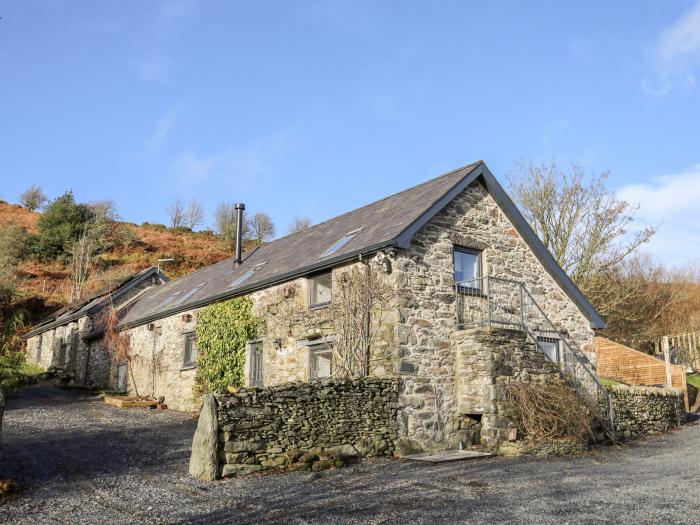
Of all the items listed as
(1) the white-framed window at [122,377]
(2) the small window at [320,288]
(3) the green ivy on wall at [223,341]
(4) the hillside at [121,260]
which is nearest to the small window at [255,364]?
(3) the green ivy on wall at [223,341]

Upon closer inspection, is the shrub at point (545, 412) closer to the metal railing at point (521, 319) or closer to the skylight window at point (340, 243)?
the metal railing at point (521, 319)

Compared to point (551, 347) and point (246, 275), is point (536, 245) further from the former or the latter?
point (246, 275)

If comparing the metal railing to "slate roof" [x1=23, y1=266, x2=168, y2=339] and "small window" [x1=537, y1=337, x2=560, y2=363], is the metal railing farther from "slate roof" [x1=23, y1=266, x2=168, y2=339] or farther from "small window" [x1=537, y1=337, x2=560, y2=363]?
"slate roof" [x1=23, y1=266, x2=168, y2=339]

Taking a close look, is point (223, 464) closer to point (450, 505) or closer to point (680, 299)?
point (450, 505)

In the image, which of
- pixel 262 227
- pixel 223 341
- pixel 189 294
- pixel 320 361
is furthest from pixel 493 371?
pixel 262 227

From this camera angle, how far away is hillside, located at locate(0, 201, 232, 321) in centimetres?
4081

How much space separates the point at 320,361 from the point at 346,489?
5.49m

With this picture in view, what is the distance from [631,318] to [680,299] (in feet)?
16.0

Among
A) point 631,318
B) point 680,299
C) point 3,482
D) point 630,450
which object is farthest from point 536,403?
point 680,299

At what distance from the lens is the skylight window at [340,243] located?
49.7 feet

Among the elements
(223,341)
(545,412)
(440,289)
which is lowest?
(545,412)

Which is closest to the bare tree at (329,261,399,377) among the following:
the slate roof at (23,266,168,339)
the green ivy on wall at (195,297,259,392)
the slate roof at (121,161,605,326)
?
the slate roof at (121,161,605,326)

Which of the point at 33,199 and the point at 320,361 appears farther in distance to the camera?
the point at 33,199

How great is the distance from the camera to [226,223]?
6253 cm
